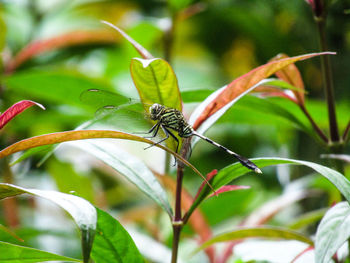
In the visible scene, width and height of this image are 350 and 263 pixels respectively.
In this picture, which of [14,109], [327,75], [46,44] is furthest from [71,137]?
[46,44]

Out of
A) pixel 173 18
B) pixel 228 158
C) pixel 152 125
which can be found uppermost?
pixel 173 18

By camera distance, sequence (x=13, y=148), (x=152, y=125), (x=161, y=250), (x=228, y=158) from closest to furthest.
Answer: (x=13, y=148)
(x=152, y=125)
(x=161, y=250)
(x=228, y=158)

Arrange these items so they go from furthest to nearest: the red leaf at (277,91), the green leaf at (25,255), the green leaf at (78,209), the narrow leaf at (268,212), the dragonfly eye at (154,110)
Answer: the narrow leaf at (268,212), the red leaf at (277,91), the dragonfly eye at (154,110), the green leaf at (25,255), the green leaf at (78,209)

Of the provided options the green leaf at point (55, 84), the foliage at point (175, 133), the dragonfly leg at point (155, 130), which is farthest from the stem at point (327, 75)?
the green leaf at point (55, 84)

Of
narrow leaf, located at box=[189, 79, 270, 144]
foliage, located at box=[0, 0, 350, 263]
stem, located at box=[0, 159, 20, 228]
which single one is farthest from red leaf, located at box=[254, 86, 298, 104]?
stem, located at box=[0, 159, 20, 228]

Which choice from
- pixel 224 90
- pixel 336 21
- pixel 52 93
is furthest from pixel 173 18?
pixel 224 90

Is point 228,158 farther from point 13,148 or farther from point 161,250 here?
point 13,148

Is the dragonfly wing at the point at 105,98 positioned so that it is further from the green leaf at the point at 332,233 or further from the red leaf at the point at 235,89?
the green leaf at the point at 332,233
